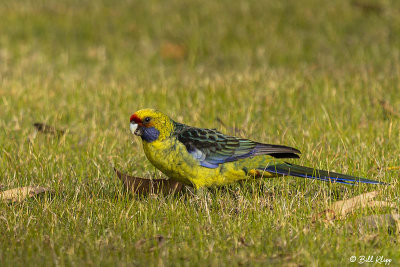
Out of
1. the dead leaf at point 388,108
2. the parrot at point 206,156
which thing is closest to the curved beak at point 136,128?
the parrot at point 206,156

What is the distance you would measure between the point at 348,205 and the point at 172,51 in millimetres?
8048

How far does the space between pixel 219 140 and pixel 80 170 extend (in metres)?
1.48

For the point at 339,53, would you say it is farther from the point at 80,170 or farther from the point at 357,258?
the point at 357,258

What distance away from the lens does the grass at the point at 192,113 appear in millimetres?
3908

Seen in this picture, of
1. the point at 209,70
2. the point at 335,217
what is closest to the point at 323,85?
the point at 209,70

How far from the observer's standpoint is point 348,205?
4402 millimetres

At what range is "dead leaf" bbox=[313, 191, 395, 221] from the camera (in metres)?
4.30

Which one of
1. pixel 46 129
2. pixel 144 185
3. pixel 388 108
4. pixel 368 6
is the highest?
pixel 368 6

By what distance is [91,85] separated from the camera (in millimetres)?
9180

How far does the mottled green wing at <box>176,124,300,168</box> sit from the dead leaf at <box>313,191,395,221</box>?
1.84 ft

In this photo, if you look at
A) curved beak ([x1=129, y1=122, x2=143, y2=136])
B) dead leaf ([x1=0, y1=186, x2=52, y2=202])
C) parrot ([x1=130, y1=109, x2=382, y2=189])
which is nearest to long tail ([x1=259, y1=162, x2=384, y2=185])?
parrot ([x1=130, y1=109, x2=382, y2=189])

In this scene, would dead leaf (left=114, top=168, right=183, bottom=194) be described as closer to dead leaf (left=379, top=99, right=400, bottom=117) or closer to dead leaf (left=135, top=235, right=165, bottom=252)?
dead leaf (left=135, top=235, right=165, bottom=252)

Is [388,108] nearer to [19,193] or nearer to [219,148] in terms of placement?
[219,148]

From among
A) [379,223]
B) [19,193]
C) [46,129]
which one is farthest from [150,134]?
[46,129]
